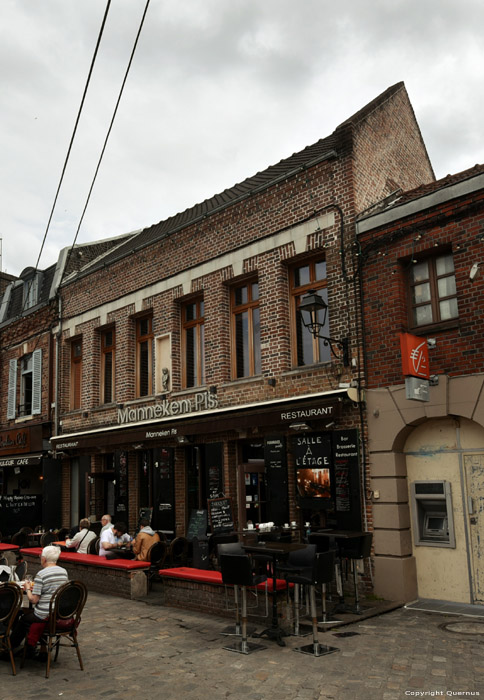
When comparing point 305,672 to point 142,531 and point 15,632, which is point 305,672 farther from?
point 142,531

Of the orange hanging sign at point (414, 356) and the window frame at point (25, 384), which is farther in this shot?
the window frame at point (25, 384)

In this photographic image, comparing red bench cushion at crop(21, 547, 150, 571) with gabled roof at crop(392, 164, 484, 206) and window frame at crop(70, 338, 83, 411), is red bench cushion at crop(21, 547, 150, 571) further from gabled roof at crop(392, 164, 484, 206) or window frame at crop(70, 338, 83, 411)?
gabled roof at crop(392, 164, 484, 206)

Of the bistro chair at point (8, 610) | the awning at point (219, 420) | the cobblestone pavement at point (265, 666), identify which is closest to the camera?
the cobblestone pavement at point (265, 666)

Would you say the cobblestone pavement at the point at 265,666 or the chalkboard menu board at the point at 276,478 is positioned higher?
the chalkboard menu board at the point at 276,478

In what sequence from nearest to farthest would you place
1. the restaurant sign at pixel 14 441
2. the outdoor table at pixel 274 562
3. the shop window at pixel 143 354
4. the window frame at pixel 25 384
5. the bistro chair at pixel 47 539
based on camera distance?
the outdoor table at pixel 274 562
the bistro chair at pixel 47 539
the shop window at pixel 143 354
the restaurant sign at pixel 14 441
the window frame at pixel 25 384

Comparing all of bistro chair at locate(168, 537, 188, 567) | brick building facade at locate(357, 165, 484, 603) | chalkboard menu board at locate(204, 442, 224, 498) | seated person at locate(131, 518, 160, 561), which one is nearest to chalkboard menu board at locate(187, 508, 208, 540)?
bistro chair at locate(168, 537, 188, 567)

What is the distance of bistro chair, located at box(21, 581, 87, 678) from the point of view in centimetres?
682

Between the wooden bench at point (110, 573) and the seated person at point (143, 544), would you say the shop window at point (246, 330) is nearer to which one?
the seated person at point (143, 544)

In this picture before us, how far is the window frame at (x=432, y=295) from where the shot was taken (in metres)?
9.45

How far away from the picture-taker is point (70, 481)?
55.7 ft

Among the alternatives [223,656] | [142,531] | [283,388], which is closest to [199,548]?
[142,531]

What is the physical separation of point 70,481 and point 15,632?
9.95 metres

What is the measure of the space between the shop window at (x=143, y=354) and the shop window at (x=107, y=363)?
112 centimetres

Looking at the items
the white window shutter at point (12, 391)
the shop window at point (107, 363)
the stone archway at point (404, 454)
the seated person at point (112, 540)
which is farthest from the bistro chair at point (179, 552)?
the white window shutter at point (12, 391)
